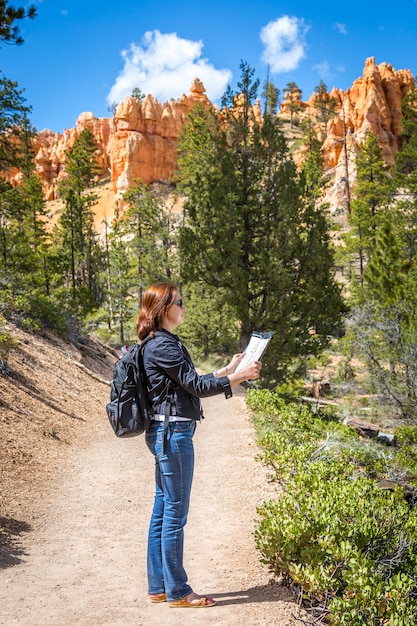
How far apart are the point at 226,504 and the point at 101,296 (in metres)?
39.0

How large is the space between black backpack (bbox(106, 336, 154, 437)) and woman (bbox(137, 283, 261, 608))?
50mm

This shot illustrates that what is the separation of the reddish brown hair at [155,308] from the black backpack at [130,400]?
0.43 feet

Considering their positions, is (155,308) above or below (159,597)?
above

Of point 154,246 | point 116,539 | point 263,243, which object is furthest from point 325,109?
point 116,539

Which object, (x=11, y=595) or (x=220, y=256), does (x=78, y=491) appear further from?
(x=220, y=256)

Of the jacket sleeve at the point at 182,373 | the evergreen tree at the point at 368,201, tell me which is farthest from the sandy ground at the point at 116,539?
the evergreen tree at the point at 368,201

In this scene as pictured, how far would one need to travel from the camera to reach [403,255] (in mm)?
23031

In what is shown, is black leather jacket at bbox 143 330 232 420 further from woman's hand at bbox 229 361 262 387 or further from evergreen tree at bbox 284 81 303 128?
evergreen tree at bbox 284 81 303 128

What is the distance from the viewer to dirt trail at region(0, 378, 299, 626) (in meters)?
3.35

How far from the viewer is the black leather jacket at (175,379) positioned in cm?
306

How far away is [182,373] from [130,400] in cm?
37

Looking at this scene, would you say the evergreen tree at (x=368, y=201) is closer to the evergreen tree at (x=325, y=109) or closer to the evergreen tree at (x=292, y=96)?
the evergreen tree at (x=325, y=109)

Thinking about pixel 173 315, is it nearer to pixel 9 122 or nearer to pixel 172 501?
pixel 172 501

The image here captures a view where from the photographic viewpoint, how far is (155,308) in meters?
3.31
